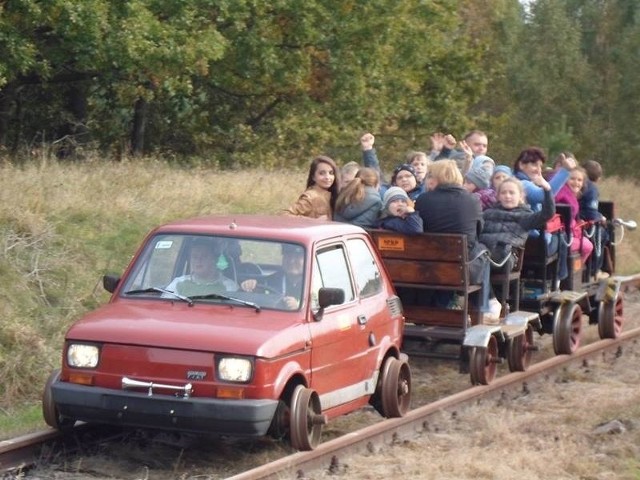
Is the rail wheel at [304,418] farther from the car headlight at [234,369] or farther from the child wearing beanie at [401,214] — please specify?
the child wearing beanie at [401,214]

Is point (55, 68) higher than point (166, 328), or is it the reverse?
point (55, 68)

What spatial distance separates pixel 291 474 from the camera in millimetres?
9078

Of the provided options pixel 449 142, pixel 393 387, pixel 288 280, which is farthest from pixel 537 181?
pixel 288 280

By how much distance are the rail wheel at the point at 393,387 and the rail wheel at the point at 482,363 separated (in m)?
1.55

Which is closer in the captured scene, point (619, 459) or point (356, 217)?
point (619, 459)

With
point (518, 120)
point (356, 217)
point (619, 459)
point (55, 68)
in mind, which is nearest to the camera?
point (619, 459)

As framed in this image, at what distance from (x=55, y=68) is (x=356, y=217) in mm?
13367

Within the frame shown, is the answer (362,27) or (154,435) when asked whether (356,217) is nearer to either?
(154,435)

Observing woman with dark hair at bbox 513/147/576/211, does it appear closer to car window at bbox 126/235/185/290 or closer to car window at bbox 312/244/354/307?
car window at bbox 312/244/354/307

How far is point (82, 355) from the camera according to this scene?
9172mm

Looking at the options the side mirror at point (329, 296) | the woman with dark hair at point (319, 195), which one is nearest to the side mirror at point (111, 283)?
the side mirror at point (329, 296)

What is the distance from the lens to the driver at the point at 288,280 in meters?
9.70

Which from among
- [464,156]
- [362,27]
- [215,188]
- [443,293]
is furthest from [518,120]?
[443,293]

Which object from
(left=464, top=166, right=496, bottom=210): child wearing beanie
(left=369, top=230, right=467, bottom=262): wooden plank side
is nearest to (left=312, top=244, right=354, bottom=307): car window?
(left=369, top=230, right=467, bottom=262): wooden plank side
